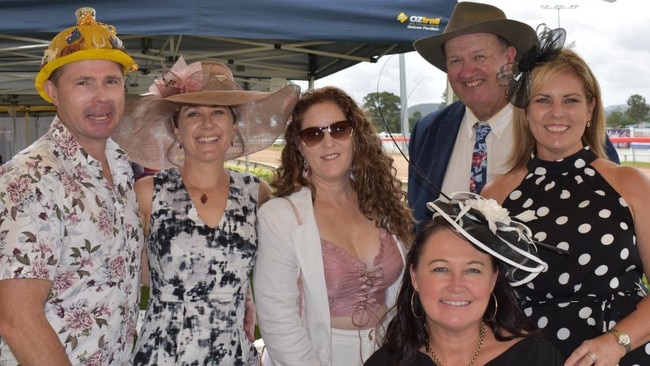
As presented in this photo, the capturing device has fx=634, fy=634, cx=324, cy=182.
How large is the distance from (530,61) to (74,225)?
173cm

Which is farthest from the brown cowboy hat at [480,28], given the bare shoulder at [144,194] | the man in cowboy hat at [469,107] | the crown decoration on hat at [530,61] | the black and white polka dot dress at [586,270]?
the bare shoulder at [144,194]

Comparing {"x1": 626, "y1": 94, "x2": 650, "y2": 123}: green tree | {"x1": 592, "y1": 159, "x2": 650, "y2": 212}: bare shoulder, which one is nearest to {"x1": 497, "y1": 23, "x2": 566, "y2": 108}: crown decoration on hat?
{"x1": 592, "y1": 159, "x2": 650, "y2": 212}: bare shoulder

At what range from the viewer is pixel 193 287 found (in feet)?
7.76

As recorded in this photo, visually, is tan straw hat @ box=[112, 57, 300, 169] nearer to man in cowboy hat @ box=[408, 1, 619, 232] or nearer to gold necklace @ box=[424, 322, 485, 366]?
man in cowboy hat @ box=[408, 1, 619, 232]

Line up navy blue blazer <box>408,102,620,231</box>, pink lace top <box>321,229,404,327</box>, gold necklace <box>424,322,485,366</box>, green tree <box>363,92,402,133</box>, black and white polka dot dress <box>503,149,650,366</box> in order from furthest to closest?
navy blue blazer <box>408,102,620,231</box>
pink lace top <box>321,229,404,327</box>
green tree <box>363,92,402,133</box>
black and white polka dot dress <box>503,149,650,366</box>
gold necklace <box>424,322,485,366</box>

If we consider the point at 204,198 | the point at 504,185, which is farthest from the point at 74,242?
the point at 504,185

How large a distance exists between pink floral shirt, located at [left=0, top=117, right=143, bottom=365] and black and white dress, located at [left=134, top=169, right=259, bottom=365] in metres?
0.15

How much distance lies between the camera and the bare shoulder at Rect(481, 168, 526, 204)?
251cm

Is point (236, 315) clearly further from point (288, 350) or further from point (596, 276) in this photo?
point (596, 276)

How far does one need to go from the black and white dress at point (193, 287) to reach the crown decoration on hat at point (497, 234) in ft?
2.69

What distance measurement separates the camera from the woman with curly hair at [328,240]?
2.39 meters

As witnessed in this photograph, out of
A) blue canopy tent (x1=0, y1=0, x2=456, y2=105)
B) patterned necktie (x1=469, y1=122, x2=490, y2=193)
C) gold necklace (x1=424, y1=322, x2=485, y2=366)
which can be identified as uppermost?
blue canopy tent (x1=0, y1=0, x2=456, y2=105)

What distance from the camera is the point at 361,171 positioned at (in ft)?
8.73

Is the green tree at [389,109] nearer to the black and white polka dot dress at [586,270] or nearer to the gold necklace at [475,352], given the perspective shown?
the black and white polka dot dress at [586,270]
